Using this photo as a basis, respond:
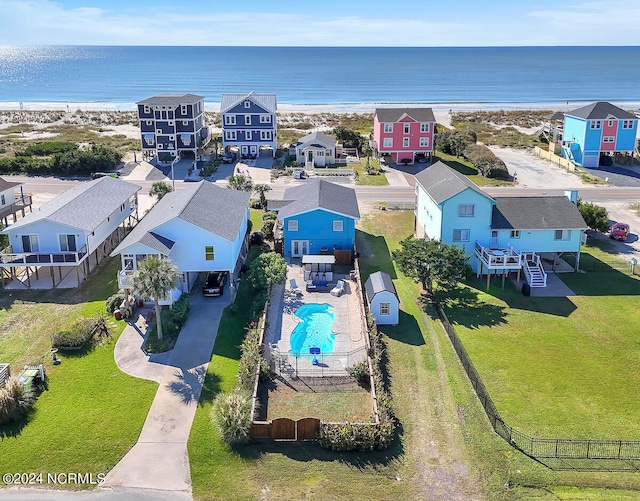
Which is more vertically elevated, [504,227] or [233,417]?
[504,227]

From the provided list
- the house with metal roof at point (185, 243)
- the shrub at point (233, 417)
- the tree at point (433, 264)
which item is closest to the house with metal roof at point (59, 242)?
the house with metal roof at point (185, 243)

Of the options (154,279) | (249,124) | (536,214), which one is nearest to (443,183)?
(536,214)

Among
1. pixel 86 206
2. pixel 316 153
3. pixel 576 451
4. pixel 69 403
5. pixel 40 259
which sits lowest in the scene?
pixel 576 451

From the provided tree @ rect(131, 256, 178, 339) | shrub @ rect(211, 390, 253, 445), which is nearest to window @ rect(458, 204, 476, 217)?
tree @ rect(131, 256, 178, 339)

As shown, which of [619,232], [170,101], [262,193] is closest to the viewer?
[619,232]

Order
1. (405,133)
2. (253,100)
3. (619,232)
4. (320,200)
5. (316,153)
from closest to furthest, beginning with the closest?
(320,200) < (619,232) < (316,153) < (405,133) < (253,100)

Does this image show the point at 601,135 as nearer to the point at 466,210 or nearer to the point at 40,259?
the point at 466,210

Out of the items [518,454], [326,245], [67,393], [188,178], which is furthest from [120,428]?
[188,178]

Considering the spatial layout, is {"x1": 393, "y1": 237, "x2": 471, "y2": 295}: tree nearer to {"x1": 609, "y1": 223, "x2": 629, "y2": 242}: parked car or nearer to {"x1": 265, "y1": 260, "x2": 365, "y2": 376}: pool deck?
{"x1": 265, "y1": 260, "x2": 365, "y2": 376}: pool deck
